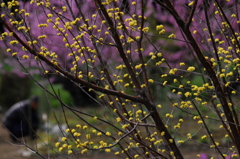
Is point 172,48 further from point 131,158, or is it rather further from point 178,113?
point 131,158

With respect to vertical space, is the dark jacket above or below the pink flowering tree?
above

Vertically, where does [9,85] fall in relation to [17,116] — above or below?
above

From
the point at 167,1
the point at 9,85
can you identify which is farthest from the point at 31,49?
the point at 9,85

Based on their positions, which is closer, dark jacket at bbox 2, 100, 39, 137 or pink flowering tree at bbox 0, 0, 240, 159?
pink flowering tree at bbox 0, 0, 240, 159

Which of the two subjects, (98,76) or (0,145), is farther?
(0,145)

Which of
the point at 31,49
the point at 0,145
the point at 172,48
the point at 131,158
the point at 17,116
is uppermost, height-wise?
the point at 172,48

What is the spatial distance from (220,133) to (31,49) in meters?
7.22

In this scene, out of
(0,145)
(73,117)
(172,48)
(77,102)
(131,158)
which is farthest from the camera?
(77,102)

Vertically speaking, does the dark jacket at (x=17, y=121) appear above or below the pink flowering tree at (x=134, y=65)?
above

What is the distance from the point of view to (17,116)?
1200 cm

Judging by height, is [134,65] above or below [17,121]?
below

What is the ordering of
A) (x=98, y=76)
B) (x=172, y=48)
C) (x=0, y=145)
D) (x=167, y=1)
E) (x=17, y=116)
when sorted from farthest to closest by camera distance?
1. (x=172, y=48)
2. (x=17, y=116)
3. (x=0, y=145)
4. (x=98, y=76)
5. (x=167, y=1)

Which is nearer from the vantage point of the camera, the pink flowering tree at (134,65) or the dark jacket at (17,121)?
the pink flowering tree at (134,65)

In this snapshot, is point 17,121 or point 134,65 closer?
point 134,65
